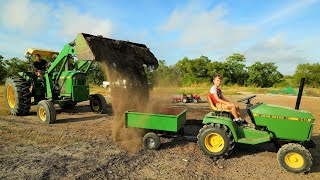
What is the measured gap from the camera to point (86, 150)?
611 cm

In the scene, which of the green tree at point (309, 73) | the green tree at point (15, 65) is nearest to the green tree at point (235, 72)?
the green tree at point (309, 73)

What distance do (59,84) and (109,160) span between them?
5.64m

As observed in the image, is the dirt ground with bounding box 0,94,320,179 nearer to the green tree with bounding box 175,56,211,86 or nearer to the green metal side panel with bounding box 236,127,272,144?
the green metal side panel with bounding box 236,127,272,144

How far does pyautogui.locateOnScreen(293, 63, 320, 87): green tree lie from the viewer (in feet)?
141

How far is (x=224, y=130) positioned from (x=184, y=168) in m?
1.24

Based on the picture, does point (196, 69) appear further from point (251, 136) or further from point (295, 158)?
point (295, 158)

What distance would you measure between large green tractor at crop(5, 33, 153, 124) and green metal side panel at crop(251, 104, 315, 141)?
413 cm

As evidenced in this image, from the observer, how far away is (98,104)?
11172mm

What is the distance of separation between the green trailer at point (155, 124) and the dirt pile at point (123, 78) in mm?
452

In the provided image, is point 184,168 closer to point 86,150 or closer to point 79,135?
point 86,150

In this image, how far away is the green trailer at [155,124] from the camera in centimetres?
618

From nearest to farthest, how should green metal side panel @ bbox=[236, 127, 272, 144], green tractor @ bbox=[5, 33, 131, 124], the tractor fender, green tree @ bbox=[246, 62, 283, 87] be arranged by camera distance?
green metal side panel @ bbox=[236, 127, 272, 144] → the tractor fender → green tractor @ bbox=[5, 33, 131, 124] → green tree @ bbox=[246, 62, 283, 87]

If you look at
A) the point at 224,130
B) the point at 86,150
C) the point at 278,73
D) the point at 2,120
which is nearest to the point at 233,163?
the point at 224,130

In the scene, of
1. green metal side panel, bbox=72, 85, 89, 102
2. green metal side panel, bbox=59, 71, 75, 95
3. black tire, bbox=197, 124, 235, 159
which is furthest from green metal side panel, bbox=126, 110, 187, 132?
green metal side panel, bbox=59, 71, 75, 95
